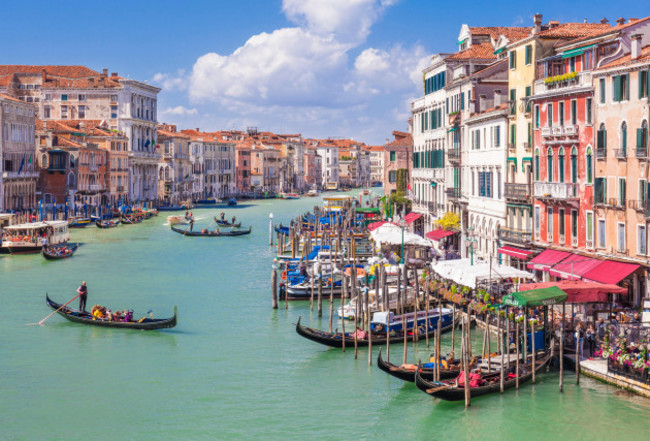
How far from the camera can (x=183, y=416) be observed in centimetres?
1427

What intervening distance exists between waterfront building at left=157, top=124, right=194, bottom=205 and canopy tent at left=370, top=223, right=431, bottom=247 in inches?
1954

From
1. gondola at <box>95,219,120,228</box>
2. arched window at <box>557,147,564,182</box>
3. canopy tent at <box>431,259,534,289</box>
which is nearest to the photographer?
canopy tent at <box>431,259,534,289</box>

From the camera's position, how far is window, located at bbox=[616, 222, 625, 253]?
17578mm

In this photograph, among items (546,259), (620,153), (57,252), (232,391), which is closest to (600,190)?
(620,153)

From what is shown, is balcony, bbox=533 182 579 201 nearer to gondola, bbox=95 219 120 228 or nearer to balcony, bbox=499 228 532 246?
balcony, bbox=499 228 532 246

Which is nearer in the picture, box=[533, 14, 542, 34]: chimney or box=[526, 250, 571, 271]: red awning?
box=[526, 250, 571, 271]: red awning

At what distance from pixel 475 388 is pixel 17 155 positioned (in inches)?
1640

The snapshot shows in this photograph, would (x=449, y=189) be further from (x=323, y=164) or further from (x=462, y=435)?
(x=323, y=164)

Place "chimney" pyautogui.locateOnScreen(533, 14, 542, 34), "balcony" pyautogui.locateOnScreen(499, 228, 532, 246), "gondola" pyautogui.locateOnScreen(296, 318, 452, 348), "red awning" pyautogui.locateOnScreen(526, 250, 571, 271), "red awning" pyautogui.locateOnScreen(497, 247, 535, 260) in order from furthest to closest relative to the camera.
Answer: "chimney" pyautogui.locateOnScreen(533, 14, 542, 34) → "balcony" pyautogui.locateOnScreen(499, 228, 532, 246) → "red awning" pyautogui.locateOnScreen(497, 247, 535, 260) → "red awning" pyautogui.locateOnScreen(526, 250, 571, 271) → "gondola" pyautogui.locateOnScreen(296, 318, 452, 348)

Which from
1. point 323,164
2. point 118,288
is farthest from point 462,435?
point 323,164

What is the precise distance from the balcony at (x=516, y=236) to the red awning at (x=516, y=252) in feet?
0.56

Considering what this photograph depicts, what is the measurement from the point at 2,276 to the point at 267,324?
1223 cm

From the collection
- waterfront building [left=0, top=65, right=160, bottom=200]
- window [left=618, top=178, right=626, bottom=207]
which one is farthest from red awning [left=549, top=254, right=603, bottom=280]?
waterfront building [left=0, top=65, right=160, bottom=200]

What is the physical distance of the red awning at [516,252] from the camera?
2138cm
